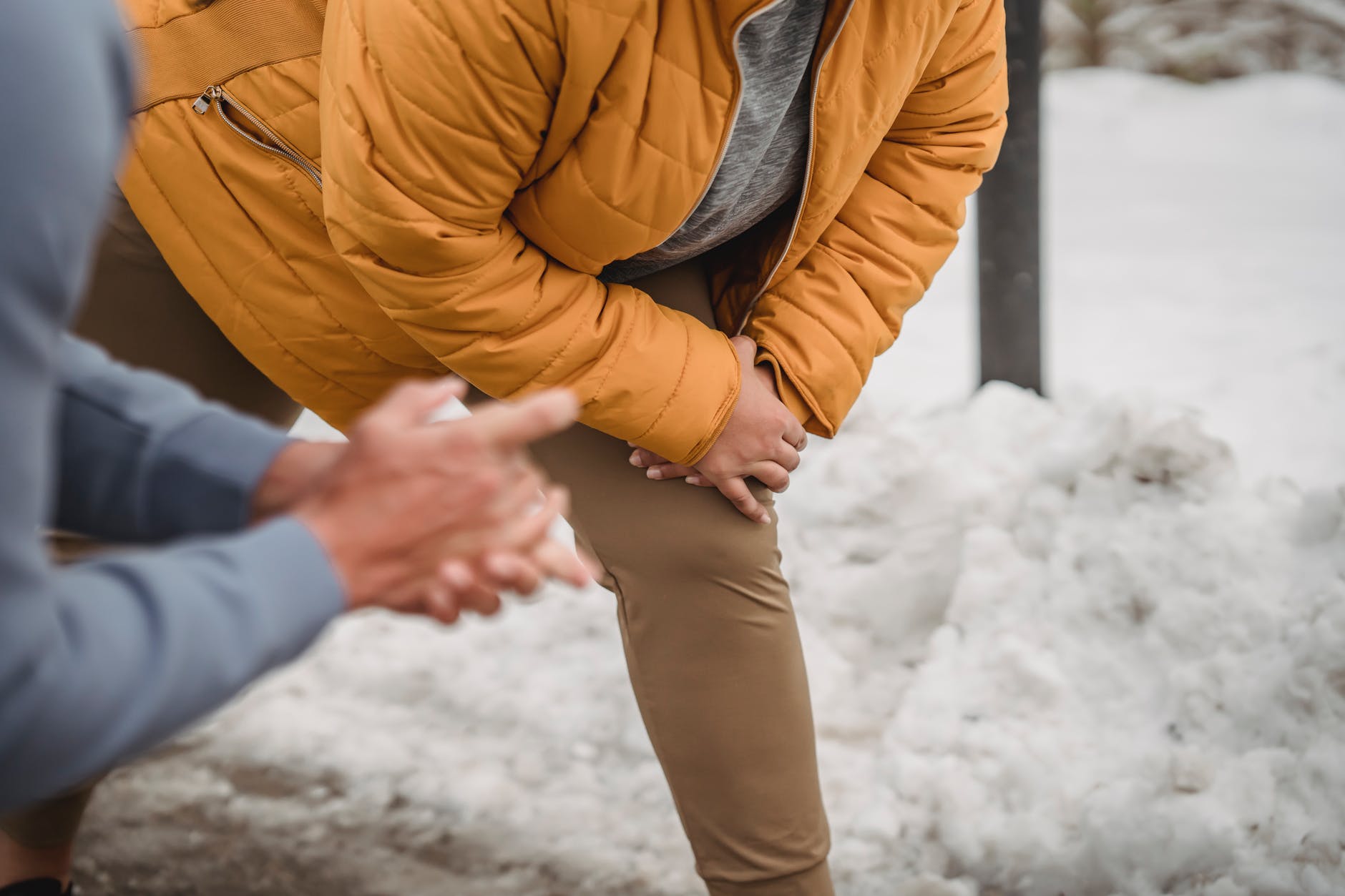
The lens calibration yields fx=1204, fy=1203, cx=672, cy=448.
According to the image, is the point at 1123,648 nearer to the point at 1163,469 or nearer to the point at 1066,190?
the point at 1163,469

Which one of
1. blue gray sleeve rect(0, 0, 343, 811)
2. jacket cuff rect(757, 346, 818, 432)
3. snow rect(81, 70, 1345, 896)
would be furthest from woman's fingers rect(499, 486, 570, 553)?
snow rect(81, 70, 1345, 896)

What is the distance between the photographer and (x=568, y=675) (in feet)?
9.58

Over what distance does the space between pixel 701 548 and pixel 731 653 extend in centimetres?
16

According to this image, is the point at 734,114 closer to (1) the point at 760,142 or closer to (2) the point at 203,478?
(1) the point at 760,142

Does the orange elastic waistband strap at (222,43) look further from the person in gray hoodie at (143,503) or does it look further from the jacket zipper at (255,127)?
the person in gray hoodie at (143,503)

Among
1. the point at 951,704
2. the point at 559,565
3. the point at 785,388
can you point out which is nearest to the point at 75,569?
the point at 559,565

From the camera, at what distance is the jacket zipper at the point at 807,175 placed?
1.48m

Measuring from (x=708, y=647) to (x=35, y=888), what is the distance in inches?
49.6

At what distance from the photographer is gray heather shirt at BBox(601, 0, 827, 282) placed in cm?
147

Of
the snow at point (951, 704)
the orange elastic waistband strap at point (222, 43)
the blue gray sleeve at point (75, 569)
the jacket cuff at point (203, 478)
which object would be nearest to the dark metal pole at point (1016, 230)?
the snow at point (951, 704)

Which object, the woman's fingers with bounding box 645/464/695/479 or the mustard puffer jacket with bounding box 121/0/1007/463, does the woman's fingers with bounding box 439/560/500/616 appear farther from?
the woman's fingers with bounding box 645/464/695/479

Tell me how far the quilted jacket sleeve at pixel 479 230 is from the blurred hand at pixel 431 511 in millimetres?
431

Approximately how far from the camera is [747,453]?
1729 mm

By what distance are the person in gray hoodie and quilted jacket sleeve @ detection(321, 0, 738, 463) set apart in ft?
1.10
